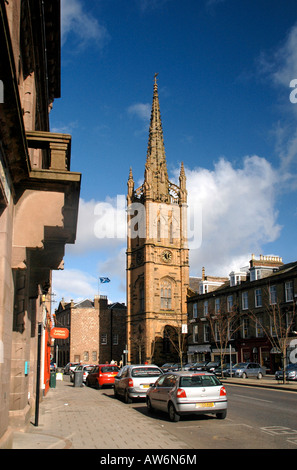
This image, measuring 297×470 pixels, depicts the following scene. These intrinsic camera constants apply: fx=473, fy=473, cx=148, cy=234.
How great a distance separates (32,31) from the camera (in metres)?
12.3

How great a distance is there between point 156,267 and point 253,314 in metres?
27.4

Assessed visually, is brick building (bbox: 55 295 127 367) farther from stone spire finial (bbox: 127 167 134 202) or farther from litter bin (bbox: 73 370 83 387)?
litter bin (bbox: 73 370 83 387)

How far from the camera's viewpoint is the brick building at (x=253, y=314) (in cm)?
4469

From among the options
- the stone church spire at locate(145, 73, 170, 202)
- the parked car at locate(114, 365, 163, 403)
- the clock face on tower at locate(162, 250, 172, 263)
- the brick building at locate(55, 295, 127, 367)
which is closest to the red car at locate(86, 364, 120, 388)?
the parked car at locate(114, 365, 163, 403)

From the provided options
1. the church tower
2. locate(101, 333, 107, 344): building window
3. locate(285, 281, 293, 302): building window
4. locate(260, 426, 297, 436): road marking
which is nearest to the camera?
locate(260, 426, 297, 436): road marking

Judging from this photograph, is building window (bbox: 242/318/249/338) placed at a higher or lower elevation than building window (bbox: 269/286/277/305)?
lower

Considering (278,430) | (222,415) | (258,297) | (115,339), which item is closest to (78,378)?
(222,415)

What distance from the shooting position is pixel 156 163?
8412cm

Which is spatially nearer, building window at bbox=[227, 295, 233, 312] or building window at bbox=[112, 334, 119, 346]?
building window at bbox=[227, 295, 233, 312]

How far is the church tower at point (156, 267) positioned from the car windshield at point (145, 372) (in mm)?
46551

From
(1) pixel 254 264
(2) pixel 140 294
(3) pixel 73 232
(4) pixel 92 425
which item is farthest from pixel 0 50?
(2) pixel 140 294

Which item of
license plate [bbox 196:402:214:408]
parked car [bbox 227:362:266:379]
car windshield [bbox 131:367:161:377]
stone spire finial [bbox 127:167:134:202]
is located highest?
stone spire finial [bbox 127:167:134:202]

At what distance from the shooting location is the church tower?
7106 cm

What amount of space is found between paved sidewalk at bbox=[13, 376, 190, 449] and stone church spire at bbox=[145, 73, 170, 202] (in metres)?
62.7
